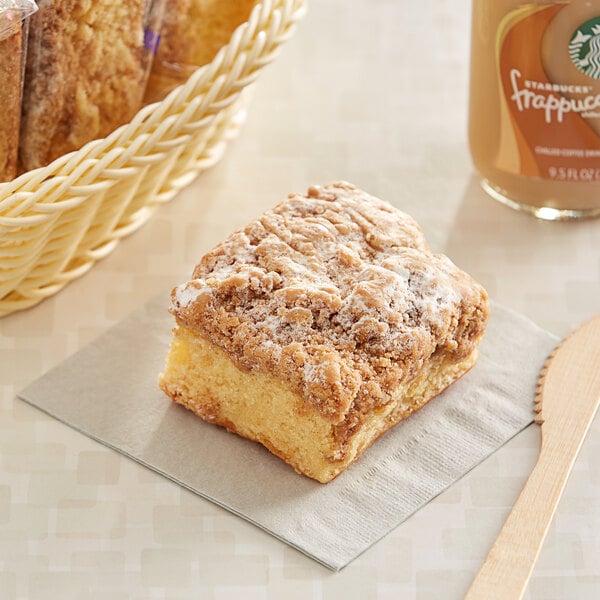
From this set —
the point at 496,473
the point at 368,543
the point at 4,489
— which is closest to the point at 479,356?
the point at 496,473

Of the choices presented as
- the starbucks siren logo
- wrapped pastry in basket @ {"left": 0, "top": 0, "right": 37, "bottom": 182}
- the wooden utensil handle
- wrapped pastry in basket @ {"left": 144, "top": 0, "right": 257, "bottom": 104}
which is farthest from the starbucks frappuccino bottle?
wrapped pastry in basket @ {"left": 0, "top": 0, "right": 37, "bottom": 182}

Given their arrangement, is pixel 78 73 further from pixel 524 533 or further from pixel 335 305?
pixel 524 533

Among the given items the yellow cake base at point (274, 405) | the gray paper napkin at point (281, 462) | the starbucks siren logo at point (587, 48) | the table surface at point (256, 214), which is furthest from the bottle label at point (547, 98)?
the yellow cake base at point (274, 405)

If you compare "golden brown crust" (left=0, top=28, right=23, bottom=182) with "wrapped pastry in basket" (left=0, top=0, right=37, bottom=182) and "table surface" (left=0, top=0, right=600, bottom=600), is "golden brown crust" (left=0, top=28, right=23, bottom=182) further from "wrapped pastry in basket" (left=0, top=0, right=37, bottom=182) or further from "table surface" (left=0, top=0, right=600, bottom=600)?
"table surface" (left=0, top=0, right=600, bottom=600)

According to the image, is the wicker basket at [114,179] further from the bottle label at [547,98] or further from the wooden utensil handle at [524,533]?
the wooden utensil handle at [524,533]

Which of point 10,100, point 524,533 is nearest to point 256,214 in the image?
point 10,100

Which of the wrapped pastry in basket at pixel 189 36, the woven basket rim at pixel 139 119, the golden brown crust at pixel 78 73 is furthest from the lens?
the wrapped pastry in basket at pixel 189 36
